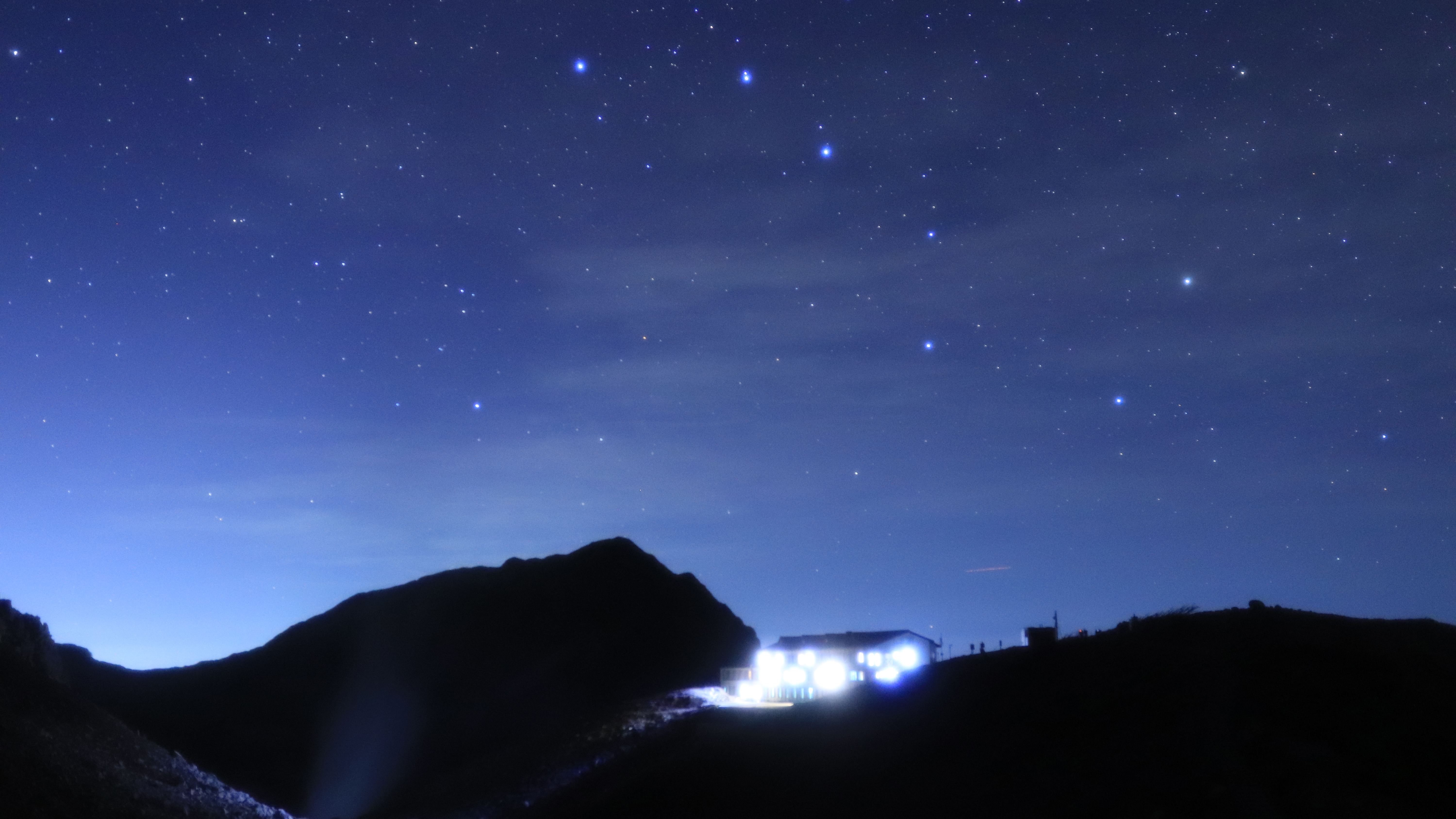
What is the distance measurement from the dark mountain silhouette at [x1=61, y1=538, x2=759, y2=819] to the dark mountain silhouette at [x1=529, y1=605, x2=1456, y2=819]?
3226 centimetres

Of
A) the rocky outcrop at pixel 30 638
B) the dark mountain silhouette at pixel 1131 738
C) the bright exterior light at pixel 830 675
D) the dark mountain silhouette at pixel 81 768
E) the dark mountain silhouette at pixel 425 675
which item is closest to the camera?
the dark mountain silhouette at pixel 1131 738

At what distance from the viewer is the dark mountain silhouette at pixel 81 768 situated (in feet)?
59.5

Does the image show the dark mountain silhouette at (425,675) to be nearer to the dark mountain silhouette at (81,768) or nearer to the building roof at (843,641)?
the building roof at (843,641)

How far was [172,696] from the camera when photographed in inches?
2608

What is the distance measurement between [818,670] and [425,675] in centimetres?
4258

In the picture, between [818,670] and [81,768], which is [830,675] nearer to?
[818,670]

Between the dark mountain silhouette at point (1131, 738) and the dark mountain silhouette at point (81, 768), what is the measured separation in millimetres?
8453

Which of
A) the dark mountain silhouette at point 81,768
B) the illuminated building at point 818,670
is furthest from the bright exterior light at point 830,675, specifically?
the dark mountain silhouette at point 81,768

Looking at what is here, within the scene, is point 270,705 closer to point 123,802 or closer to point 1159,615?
point 123,802

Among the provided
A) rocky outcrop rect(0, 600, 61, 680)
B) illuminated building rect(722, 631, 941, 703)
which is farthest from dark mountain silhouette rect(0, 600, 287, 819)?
illuminated building rect(722, 631, 941, 703)

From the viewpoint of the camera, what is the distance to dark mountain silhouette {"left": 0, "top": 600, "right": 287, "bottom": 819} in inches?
714

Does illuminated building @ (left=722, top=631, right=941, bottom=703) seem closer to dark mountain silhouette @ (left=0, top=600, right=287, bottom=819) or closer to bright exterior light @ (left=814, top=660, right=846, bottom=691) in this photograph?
bright exterior light @ (left=814, top=660, right=846, bottom=691)

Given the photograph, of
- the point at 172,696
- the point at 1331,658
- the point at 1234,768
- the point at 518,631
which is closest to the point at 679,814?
the point at 1234,768

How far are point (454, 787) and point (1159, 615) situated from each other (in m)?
24.7
